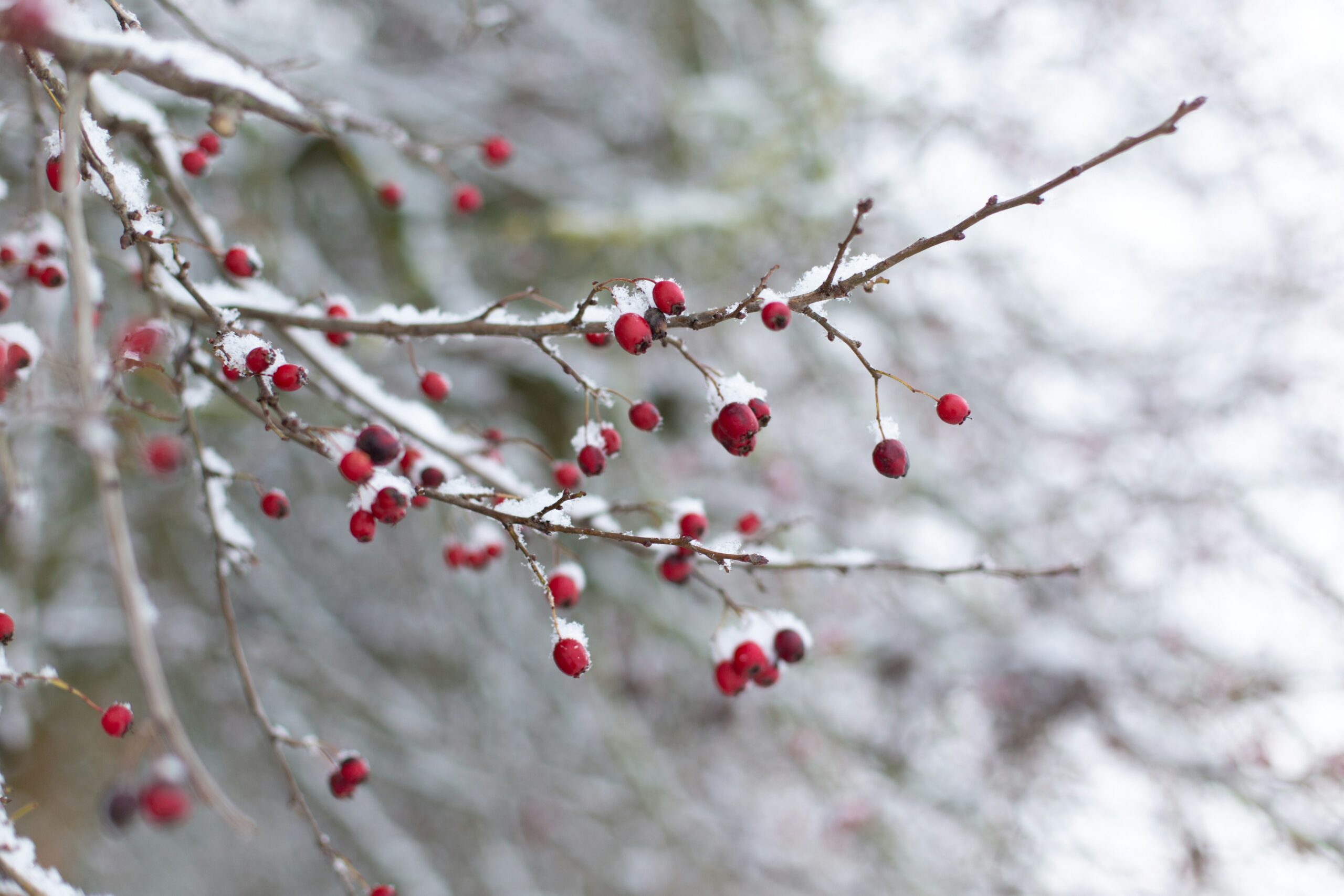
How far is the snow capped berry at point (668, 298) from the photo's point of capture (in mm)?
1197

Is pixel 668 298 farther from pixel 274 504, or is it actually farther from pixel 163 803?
pixel 274 504

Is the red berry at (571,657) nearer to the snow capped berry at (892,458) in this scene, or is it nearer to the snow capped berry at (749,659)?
the snow capped berry at (749,659)

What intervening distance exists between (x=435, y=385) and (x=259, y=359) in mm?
544

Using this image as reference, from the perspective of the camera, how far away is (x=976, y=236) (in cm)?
471

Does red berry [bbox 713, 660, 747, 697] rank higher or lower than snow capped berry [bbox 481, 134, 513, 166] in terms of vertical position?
lower

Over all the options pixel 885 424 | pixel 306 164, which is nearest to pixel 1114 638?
pixel 885 424

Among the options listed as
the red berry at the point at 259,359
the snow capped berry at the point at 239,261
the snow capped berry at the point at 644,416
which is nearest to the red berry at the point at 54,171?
the snow capped berry at the point at 239,261

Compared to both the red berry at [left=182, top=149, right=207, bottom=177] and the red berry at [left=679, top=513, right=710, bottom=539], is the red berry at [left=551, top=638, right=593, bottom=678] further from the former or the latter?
the red berry at [left=182, top=149, right=207, bottom=177]

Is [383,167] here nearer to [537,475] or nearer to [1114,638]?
[537,475]

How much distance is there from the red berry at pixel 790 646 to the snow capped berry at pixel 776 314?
2.34ft

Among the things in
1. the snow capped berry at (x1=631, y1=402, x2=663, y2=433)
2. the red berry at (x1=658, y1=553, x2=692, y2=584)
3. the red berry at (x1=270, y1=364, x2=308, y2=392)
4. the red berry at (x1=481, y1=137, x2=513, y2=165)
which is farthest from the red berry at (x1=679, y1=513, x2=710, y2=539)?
the red berry at (x1=481, y1=137, x2=513, y2=165)

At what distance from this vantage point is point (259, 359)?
1.25 m

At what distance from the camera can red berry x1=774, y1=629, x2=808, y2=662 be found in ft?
5.17

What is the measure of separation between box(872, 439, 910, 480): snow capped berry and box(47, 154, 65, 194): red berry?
1.40 m
